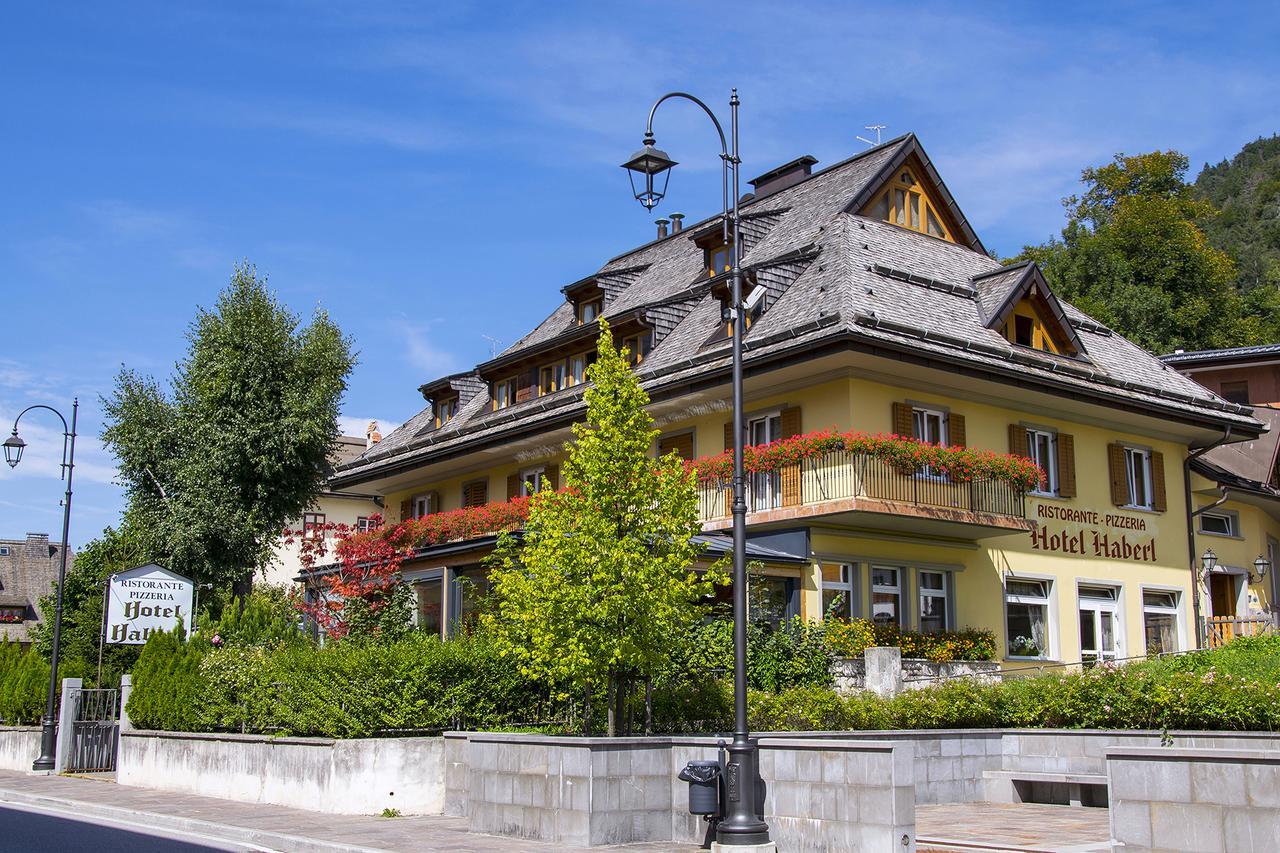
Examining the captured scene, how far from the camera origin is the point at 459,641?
18375 millimetres

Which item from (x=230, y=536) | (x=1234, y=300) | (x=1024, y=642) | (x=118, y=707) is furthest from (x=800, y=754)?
(x=1234, y=300)

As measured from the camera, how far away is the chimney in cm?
3575

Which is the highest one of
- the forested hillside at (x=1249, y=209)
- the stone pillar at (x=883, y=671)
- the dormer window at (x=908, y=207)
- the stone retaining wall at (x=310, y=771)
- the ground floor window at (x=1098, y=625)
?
the forested hillside at (x=1249, y=209)

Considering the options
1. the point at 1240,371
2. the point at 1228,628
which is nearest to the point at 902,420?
the point at 1228,628

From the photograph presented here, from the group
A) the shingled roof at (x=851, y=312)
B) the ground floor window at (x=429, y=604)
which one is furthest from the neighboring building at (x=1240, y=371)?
the ground floor window at (x=429, y=604)

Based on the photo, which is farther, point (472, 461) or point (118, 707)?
point (472, 461)

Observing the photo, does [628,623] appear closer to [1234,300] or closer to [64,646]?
[64,646]

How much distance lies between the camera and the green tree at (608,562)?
49.3ft

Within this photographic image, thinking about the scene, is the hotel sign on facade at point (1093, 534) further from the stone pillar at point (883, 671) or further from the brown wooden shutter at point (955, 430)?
the stone pillar at point (883, 671)

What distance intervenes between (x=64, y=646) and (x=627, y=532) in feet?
75.9

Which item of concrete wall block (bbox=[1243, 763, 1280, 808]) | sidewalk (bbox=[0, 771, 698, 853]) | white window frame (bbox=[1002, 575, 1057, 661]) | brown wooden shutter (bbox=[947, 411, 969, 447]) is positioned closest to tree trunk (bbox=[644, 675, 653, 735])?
sidewalk (bbox=[0, 771, 698, 853])

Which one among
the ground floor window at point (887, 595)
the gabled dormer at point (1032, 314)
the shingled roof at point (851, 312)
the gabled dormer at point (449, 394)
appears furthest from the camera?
the gabled dormer at point (449, 394)

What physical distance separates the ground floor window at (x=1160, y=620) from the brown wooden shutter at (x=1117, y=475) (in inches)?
86.1

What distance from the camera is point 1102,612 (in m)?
27.7
